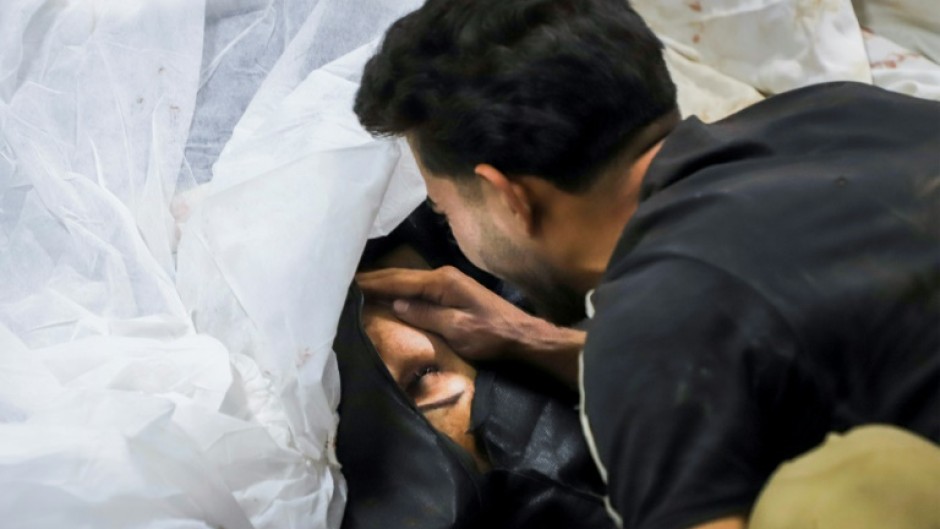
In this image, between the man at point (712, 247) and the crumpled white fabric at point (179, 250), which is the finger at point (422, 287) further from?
the man at point (712, 247)

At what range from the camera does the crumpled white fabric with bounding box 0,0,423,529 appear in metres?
0.79

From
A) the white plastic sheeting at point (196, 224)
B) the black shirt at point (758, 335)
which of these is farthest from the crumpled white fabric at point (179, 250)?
the black shirt at point (758, 335)

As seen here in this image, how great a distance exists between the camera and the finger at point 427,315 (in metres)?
1.01

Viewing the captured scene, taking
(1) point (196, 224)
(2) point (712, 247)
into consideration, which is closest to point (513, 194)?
(2) point (712, 247)

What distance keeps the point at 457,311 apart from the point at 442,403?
9cm

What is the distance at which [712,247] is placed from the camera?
0.62m

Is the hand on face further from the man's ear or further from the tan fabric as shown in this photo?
the tan fabric

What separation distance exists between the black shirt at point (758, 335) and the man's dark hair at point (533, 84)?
0.12 metres

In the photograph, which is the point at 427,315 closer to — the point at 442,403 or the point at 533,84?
the point at 442,403

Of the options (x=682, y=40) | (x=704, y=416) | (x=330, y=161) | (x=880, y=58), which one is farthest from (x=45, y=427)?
(x=880, y=58)

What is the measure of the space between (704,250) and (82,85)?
2.33 ft

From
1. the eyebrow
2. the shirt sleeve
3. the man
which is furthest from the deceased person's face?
the shirt sleeve

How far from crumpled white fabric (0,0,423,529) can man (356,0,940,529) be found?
21 cm

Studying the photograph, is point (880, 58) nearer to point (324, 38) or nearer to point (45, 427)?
point (324, 38)
